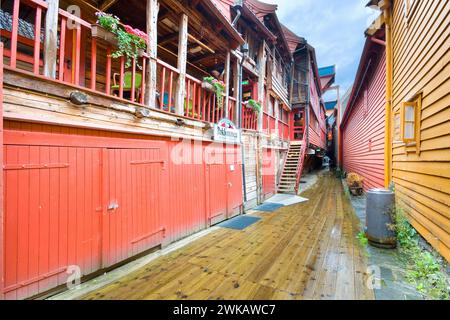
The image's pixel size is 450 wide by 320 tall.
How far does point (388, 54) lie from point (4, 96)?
23.9ft

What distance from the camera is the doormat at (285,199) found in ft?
26.1

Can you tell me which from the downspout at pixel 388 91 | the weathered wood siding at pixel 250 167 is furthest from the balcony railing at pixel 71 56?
the downspout at pixel 388 91

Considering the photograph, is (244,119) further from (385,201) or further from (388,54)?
(385,201)

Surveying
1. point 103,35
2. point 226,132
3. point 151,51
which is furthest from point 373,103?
point 103,35

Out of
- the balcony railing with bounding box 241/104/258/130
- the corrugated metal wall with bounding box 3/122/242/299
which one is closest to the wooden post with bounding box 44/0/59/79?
the corrugated metal wall with bounding box 3/122/242/299

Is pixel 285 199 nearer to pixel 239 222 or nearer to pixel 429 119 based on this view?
pixel 239 222

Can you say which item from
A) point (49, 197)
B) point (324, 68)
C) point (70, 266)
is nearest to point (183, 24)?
point (49, 197)

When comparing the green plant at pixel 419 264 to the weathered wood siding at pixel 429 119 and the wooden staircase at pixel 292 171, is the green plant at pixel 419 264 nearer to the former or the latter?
the weathered wood siding at pixel 429 119

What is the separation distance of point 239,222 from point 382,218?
3.20 meters

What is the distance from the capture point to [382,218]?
3727mm

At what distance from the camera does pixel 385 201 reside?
12.2 ft

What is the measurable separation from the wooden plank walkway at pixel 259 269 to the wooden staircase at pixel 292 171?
15.3ft

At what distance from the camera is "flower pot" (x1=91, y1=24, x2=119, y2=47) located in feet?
8.71

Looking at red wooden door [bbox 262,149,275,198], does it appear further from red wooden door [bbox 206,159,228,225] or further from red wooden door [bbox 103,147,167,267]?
red wooden door [bbox 103,147,167,267]
